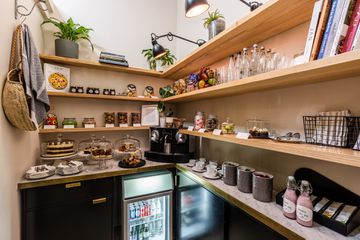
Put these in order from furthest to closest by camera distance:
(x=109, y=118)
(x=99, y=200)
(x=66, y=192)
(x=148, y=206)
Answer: (x=109, y=118) → (x=148, y=206) → (x=99, y=200) → (x=66, y=192)

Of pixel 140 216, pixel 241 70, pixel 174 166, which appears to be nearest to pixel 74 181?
pixel 140 216

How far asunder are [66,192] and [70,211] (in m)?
0.16

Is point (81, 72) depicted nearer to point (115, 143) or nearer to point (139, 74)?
point (139, 74)

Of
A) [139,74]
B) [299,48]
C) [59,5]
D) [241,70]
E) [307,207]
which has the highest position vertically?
[59,5]

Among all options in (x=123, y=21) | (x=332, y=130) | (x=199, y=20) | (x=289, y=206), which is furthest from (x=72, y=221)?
(x=199, y=20)

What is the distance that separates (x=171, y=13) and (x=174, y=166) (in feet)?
7.18

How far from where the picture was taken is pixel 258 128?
1159 mm

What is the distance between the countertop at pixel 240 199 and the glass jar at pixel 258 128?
39 cm

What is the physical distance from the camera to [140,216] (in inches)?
67.7

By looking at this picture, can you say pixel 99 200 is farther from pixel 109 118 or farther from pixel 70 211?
pixel 109 118

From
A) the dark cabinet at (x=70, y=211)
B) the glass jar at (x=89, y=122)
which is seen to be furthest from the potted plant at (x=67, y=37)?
the dark cabinet at (x=70, y=211)

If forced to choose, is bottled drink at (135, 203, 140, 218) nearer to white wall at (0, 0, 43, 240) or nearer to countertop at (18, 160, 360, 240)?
countertop at (18, 160, 360, 240)

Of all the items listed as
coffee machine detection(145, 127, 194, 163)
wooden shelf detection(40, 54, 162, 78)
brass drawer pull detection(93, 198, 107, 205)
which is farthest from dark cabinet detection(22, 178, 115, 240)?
wooden shelf detection(40, 54, 162, 78)

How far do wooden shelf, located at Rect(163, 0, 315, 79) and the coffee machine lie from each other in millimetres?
774
